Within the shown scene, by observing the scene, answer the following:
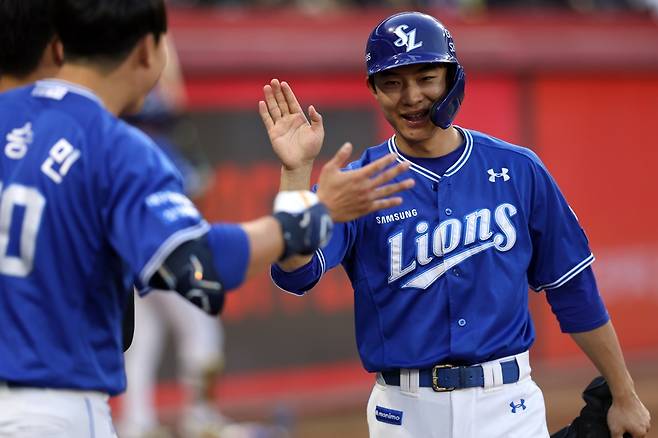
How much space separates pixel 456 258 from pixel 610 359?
0.68 metres

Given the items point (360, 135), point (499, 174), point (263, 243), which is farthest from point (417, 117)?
point (360, 135)

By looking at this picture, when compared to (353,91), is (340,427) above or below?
below

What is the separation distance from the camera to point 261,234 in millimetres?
3078

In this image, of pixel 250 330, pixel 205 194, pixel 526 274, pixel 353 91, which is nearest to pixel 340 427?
pixel 250 330

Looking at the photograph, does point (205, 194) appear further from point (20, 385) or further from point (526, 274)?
point (20, 385)

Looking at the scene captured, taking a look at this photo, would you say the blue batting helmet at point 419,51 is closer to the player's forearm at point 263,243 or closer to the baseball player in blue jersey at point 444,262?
the baseball player in blue jersey at point 444,262

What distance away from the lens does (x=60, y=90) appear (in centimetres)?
311

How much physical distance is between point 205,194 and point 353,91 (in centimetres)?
171

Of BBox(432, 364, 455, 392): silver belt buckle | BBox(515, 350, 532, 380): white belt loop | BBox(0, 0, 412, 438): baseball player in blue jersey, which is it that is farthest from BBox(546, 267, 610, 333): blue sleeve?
BBox(0, 0, 412, 438): baseball player in blue jersey

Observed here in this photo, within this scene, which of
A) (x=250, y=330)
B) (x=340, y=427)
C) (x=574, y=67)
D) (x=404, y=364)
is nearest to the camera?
(x=404, y=364)

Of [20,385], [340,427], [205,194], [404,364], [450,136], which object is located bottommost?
[340,427]

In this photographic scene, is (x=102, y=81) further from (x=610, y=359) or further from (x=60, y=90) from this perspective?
(x=610, y=359)

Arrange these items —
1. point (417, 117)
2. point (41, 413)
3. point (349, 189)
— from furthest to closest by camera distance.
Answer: point (417, 117) → point (349, 189) → point (41, 413)

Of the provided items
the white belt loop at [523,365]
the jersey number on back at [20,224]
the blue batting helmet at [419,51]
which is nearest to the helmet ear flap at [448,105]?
the blue batting helmet at [419,51]
